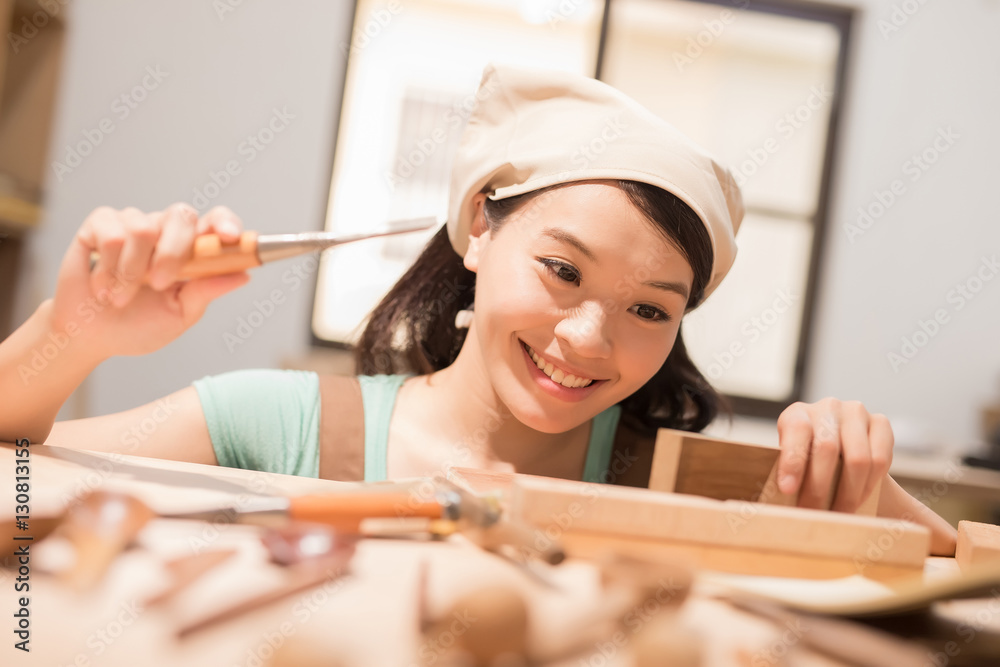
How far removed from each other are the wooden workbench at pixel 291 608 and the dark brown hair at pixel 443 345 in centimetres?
74

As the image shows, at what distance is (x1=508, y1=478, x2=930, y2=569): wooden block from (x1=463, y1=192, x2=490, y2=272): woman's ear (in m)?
0.58

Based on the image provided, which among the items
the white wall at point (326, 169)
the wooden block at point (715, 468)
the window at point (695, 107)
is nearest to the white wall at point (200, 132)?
the white wall at point (326, 169)

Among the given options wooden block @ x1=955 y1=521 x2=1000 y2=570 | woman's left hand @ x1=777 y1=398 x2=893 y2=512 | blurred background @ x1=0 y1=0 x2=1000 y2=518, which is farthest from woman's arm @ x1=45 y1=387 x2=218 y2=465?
blurred background @ x1=0 y1=0 x2=1000 y2=518

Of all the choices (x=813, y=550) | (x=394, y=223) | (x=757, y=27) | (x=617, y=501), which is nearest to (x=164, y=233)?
(x=394, y=223)

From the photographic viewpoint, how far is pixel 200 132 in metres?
2.88

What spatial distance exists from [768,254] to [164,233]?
291 centimetres

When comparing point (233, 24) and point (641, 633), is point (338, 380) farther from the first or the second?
point (233, 24)

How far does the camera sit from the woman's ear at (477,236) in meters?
1.03

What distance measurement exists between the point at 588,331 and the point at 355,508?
436 millimetres

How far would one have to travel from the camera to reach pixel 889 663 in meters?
0.30

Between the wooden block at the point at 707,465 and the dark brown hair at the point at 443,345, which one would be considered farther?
the dark brown hair at the point at 443,345

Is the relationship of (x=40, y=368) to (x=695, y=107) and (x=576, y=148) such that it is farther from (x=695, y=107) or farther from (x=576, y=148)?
(x=695, y=107)

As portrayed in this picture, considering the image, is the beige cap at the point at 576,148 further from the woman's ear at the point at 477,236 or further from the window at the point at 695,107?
the window at the point at 695,107

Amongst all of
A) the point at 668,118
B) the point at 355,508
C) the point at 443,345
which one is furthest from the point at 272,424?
the point at 668,118
